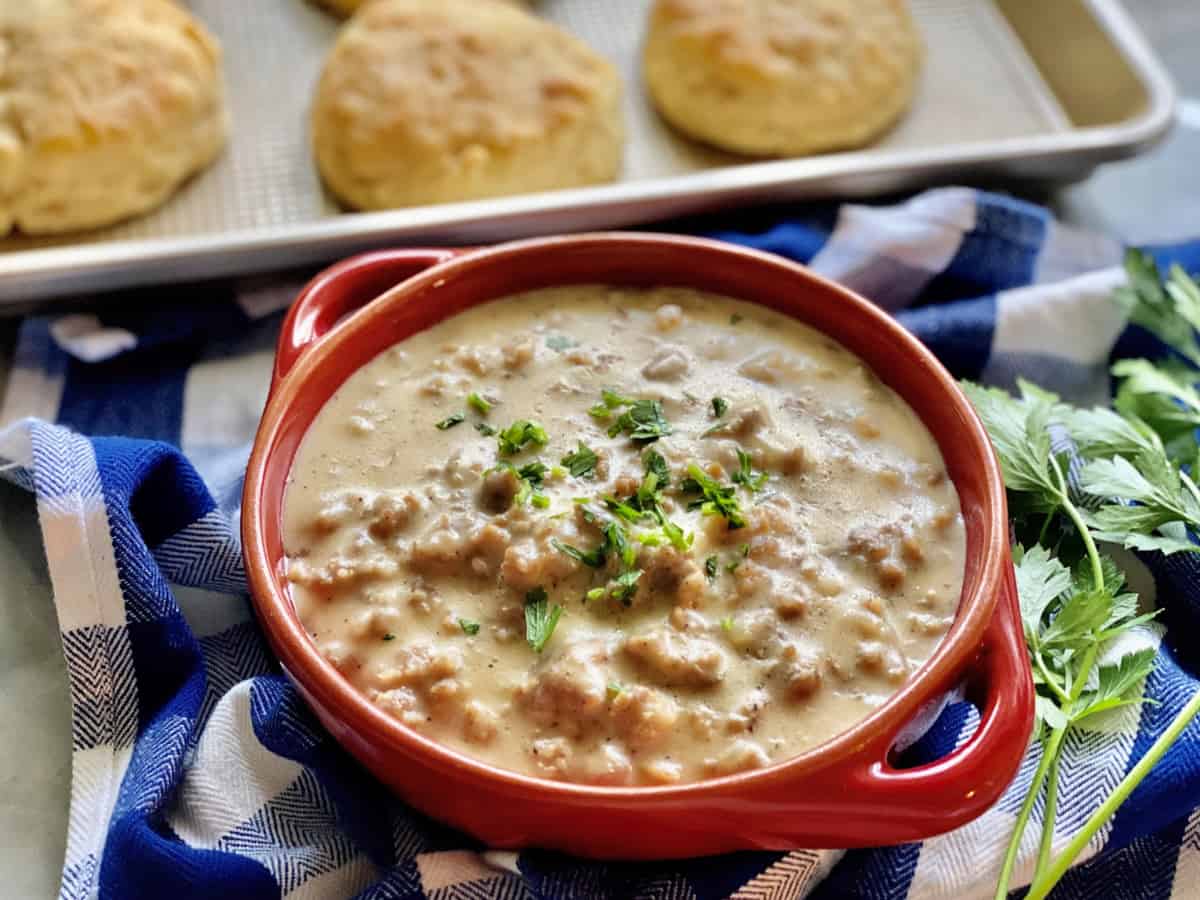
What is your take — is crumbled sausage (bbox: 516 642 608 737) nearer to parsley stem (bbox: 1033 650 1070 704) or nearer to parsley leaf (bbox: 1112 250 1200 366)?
parsley stem (bbox: 1033 650 1070 704)

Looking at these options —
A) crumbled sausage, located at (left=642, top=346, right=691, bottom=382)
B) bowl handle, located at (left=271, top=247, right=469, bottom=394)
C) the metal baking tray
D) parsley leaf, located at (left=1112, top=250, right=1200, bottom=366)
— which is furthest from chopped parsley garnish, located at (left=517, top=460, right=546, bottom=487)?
parsley leaf, located at (left=1112, top=250, right=1200, bottom=366)

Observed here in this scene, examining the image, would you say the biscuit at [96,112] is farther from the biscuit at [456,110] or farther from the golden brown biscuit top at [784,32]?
the golden brown biscuit top at [784,32]

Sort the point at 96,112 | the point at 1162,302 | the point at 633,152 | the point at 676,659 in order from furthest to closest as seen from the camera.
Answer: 1. the point at 633,152
2. the point at 96,112
3. the point at 1162,302
4. the point at 676,659

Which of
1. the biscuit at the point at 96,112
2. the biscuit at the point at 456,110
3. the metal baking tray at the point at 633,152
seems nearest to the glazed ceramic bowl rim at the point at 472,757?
the metal baking tray at the point at 633,152

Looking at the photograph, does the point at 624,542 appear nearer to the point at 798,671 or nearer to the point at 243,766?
the point at 798,671

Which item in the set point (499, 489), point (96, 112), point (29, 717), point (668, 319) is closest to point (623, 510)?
point (499, 489)

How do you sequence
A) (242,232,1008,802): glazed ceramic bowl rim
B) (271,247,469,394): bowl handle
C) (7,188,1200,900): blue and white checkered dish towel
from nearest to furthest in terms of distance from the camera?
(242,232,1008,802): glazed ceramic bowl rim < (7,188,1200,900): blue and white checkered dish towel < (271,247,469,394): bowl handle
